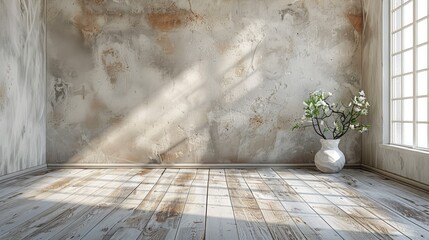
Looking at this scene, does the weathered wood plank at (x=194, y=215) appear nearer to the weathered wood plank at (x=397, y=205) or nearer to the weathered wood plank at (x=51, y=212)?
the weathered wood plank at (x=51, y=212)

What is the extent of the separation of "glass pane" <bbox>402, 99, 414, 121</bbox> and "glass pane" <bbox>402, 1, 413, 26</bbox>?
886 millimetres

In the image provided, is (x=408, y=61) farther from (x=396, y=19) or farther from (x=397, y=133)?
(x=397, y=133)

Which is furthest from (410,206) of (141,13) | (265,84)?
(141,13)

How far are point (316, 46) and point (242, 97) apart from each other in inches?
49.3

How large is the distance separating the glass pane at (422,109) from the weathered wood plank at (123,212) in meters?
2.88

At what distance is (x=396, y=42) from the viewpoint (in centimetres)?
462

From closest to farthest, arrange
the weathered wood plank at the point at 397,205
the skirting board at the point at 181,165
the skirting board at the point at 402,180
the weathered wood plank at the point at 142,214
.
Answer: the weathered wood plank at the point at 142,214 → the weathered wood plank at the point at 397,205 → the skirting board at the point at 402,180 → the skirting board at the point at 181,165

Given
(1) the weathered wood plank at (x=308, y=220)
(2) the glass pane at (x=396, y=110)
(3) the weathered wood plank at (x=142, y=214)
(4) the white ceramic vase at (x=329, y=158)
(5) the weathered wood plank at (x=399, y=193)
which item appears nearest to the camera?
(1) the weathered wood plank at (x=308, y=220)

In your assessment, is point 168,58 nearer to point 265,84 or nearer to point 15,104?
point 265,84

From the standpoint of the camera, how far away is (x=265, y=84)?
5441 millimetres

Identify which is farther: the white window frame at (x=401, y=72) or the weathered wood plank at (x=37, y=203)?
the white window frame at (x=401, y=72)

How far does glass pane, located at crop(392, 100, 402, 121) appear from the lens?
15.0 ft

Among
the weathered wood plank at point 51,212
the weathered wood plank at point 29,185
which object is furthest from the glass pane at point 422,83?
A: the weathered wood plank at point 29,185

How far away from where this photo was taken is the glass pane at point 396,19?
457 centimetres
